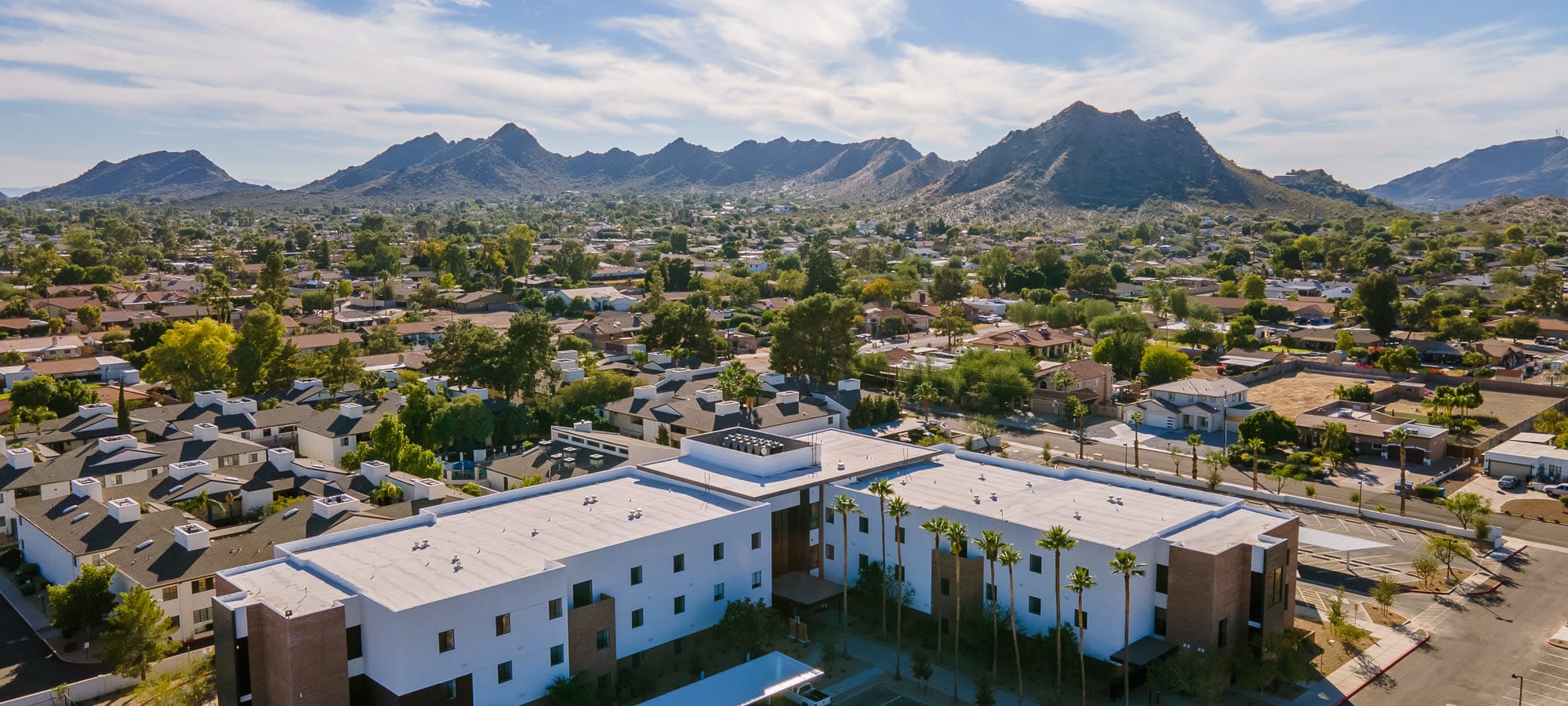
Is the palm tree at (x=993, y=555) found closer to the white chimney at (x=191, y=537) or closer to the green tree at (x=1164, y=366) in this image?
the white chimney at (x=191, y=537)

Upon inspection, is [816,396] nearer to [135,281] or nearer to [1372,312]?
[1372,312]

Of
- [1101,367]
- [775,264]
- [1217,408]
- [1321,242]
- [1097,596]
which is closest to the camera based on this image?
[1097,596]

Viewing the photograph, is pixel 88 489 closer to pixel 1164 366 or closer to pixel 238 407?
pixel 238 407

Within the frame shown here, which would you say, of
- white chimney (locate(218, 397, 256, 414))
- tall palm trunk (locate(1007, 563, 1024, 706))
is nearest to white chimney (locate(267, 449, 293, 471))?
white chimney (locate(218, 397, 256, 414))

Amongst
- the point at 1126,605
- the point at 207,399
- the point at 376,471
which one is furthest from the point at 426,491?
the point at 1126,605

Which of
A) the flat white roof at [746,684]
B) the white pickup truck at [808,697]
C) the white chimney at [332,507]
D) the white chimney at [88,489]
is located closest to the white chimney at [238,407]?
the white chimney at [88,489]

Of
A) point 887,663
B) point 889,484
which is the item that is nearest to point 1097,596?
point 887,663
